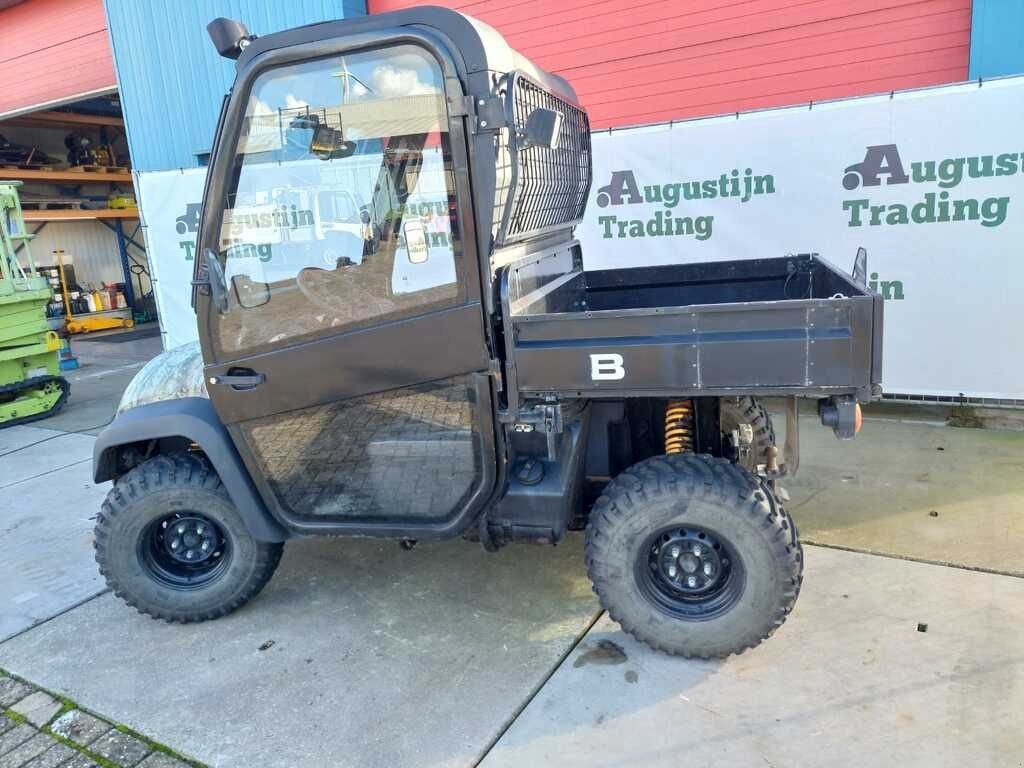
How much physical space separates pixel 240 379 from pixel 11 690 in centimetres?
158

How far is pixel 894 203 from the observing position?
518cm

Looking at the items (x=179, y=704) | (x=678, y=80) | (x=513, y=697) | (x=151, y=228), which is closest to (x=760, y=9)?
(x=678, y=80)

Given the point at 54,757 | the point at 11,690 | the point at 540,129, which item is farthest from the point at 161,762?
the point at 540,129

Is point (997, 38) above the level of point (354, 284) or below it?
above

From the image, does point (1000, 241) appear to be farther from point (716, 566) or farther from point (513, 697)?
point (513, 697)

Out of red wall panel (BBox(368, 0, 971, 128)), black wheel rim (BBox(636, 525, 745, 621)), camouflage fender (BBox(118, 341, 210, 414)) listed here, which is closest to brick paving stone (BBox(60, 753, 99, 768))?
camouflage fender (BBox(118, 341, 210, 414))

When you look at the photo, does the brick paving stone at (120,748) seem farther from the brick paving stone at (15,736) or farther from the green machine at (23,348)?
the green machine at (23,348)

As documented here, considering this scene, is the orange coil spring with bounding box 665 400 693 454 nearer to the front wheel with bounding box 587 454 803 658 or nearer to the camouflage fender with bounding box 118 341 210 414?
the front wheel with bounding box 587 454 803 658

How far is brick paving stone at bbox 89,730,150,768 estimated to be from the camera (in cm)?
254

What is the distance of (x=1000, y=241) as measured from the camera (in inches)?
194

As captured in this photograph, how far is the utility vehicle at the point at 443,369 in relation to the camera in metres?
2.49

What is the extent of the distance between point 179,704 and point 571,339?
200cm

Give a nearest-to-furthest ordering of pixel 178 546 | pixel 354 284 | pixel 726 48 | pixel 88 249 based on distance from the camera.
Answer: pixel 354 284
pixel 178 546
pixel 726 48
pixel 88 249

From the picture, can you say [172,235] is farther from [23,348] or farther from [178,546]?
[178,546]
